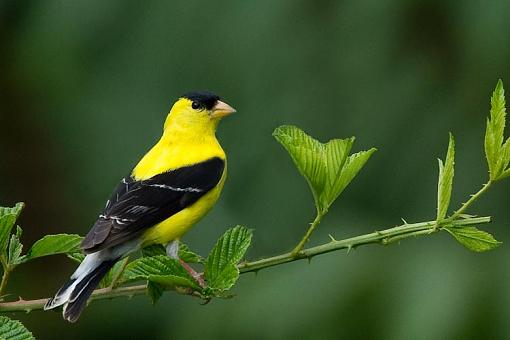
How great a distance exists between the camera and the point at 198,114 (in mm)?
3199

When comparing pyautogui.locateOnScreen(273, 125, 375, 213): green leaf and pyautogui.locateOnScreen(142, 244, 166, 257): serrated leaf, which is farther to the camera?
pyautogui.locateOnScreen(142, 244, 166, 257): serrated leaf

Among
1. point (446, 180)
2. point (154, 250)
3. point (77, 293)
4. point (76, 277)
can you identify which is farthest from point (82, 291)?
point (446, 180)

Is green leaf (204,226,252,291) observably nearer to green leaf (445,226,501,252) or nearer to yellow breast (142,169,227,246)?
green leaf (445,226,501,252)

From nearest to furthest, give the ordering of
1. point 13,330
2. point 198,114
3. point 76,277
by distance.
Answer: point 13,330 < point 76,277 < point 198,114

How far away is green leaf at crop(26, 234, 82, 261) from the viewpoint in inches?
78.8

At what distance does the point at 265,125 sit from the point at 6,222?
3.47 m

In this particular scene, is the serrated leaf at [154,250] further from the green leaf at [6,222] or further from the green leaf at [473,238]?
the green leaf at [473,238]

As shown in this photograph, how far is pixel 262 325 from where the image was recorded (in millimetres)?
4484

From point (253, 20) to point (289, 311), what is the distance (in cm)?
135

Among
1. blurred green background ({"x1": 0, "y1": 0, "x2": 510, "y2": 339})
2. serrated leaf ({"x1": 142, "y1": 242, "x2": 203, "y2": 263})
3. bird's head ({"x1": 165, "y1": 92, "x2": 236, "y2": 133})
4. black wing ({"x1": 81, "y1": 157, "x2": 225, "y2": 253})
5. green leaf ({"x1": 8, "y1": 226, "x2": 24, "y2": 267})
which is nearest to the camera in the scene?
green leaf ({"x1": 8, "y1": 226, "x2": 24, "y2": 267})

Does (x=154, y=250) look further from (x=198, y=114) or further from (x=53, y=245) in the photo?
(x=198, y=114)

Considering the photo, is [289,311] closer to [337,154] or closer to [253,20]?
[253,20]

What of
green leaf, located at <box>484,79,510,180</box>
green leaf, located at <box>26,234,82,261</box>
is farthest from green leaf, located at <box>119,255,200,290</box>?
green leaf, located at <box>484,79,510,180</box>

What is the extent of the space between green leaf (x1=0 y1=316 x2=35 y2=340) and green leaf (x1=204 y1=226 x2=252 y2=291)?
332mm
